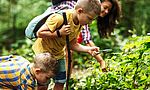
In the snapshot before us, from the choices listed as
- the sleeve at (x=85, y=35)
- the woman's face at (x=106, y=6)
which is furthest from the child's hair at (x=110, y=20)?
the sleeve at (x=85, y=35)

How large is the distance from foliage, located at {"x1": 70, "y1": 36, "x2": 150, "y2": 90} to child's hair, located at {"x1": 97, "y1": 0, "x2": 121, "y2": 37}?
103 centimetres

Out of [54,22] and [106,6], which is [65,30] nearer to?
[54,22]

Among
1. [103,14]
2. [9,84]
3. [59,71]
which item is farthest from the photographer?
[103,14]

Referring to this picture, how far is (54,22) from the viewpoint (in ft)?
16.3

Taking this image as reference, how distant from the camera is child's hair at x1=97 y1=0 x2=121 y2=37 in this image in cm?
677

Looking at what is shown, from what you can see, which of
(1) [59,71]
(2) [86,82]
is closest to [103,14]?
(2) [86,82]

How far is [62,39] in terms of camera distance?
523 centimetres

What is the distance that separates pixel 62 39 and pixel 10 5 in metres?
8.43

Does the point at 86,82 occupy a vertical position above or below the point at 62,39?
below

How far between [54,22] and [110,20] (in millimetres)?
2055

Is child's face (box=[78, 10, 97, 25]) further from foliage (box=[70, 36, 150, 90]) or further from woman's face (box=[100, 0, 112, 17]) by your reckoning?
woman's face (box=[100, 0, 112, 17])

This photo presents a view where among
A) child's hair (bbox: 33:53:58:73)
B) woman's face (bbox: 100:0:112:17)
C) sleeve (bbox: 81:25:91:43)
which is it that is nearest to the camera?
child's hair (bbox: 33:53:58:73)

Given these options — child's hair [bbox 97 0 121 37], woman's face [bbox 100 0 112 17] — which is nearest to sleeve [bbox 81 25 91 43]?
woman's face [bbox 100 0 112 17]

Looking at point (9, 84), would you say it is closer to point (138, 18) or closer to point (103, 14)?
point (103, 14)
